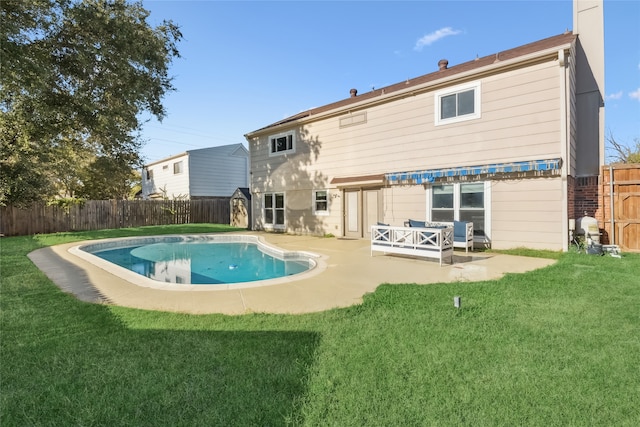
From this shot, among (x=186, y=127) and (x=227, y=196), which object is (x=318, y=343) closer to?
(x=227, y=196)

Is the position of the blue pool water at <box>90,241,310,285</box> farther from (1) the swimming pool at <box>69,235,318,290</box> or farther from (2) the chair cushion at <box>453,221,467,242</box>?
(2) the chair cushion at <box>453,221,467,242</box>

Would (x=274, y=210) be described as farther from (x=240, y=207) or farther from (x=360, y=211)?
(x=360, y=211)

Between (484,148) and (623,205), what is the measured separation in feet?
13.9

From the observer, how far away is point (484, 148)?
974cm

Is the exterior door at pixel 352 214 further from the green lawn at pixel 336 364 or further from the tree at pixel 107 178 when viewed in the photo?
the tree at pixel 107 178

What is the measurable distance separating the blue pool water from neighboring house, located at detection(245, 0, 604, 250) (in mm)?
4266

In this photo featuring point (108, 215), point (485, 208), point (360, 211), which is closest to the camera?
point (485, 208)

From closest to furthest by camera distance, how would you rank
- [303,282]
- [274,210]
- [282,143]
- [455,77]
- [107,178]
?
[303,282]
[455,77]
[282,143]
[274,210]
[107,178]

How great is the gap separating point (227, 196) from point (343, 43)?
18.5 metres

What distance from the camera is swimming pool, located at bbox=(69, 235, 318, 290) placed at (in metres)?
7.34

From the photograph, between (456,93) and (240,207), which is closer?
(456,93)

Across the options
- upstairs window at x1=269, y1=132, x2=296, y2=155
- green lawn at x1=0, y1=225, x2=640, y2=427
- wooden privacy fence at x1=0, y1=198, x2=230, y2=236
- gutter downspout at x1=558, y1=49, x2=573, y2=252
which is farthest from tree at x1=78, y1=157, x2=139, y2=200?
gutter downspout at x1=558, y1=49, x2=573, y2=252

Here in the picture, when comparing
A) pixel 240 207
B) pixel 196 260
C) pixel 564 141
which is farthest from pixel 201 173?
pixel 564 141

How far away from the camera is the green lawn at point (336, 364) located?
2.31 m
